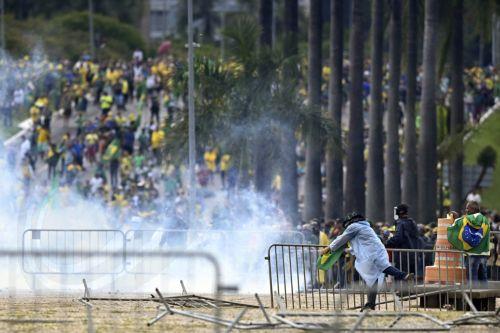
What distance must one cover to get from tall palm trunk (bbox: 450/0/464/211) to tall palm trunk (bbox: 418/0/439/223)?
298 cm

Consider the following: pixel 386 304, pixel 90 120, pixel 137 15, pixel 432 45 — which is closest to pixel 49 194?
pixel 432 45

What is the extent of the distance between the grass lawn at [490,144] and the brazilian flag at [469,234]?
1314 inches

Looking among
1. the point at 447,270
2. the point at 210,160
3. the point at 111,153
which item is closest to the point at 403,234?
the point at 447,270

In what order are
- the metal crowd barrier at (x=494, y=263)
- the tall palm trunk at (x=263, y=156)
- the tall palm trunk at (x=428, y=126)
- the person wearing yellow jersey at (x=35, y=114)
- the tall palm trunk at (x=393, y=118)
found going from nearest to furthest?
the metal crowd barrier at (x=494, y=263), the tall palm trunk at (x=263, y=156), the tall palm trunk at (x=428, y=126), the tall palm trunk at (x=393, y=118), the person wearing yellow jersey at (x=35, y=114)

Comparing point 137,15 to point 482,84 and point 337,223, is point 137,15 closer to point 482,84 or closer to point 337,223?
point 482,84

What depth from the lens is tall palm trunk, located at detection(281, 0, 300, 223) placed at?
37.4 m

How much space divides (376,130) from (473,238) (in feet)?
75.9

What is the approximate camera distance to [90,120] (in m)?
60.1

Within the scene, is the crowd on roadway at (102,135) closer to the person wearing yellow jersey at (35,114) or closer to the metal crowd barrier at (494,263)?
the person wearing yellow jersey at (35,114)

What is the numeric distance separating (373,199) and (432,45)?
14.0 feet

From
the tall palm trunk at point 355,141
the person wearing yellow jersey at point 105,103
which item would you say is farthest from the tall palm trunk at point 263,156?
the person wearing yellow jersey at point 105,103

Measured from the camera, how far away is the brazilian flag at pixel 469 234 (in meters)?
21.2

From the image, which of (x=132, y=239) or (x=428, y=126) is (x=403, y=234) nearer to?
(x=132, y=239)

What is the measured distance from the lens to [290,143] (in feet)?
125
